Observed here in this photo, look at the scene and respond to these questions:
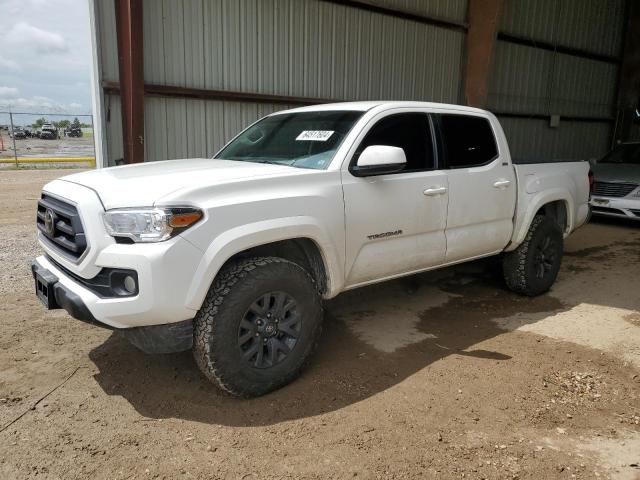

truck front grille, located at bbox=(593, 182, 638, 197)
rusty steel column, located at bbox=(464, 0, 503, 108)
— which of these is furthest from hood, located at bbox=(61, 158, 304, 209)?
rusty steel column, located at bbox=(464, 0, 503, 108)

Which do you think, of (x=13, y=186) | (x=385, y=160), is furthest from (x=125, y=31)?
(x=13, y=186)

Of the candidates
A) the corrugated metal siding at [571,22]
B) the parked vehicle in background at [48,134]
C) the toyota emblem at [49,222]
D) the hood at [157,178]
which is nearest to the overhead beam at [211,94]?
the hood at [157,178]

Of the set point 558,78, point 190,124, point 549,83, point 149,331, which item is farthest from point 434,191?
point 558,78

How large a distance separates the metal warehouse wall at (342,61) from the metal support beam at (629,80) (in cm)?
48

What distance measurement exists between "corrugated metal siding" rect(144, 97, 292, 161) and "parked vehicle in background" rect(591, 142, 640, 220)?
637cm

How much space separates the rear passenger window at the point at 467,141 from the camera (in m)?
4.33

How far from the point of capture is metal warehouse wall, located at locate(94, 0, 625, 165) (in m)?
7.50

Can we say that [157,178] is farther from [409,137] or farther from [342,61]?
[342,61]

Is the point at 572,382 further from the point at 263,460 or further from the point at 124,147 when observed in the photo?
the point at 124,147

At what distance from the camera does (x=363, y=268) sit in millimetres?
3672

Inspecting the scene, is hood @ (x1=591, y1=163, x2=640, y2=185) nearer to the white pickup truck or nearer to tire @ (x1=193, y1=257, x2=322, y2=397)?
the white pickup truck

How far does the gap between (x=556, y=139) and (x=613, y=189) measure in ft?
18.7

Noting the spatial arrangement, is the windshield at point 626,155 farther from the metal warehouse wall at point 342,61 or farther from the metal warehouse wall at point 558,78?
the metal warehouse wall at point 342,61

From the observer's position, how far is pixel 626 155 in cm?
1048
